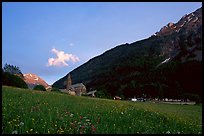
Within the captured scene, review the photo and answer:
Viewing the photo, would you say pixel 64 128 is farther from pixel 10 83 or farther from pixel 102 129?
pixel 10 83

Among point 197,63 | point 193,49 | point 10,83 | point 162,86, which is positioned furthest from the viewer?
point 193,49

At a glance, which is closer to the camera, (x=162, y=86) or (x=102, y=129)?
(x=102, y=129)

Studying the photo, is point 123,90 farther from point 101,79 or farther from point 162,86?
point 101,79

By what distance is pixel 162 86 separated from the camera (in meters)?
115

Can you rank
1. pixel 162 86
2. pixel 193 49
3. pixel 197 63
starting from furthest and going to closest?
pixel 193 49
pixel 197 63
pixel 162 86

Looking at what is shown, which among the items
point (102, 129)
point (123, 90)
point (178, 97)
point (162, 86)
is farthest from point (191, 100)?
point (102, 129)

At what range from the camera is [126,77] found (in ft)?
510

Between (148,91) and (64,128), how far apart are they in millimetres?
109825

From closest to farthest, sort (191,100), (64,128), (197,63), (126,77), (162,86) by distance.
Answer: (64,128) → (191,100) → (162,86) → (197,63) → (126,77)

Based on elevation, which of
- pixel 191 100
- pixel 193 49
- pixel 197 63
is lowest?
pixel 191 100

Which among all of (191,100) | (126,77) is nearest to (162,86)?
(191,100)

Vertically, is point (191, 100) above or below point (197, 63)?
below

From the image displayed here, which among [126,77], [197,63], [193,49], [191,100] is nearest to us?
[191,100]

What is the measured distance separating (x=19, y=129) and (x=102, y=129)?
7.01 feet
